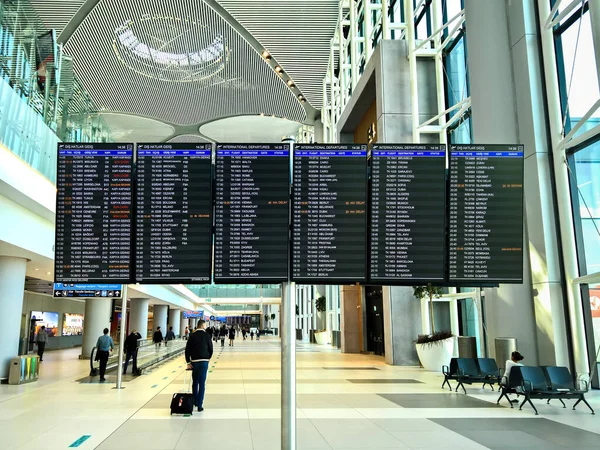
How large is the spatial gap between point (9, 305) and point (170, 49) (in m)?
28.1

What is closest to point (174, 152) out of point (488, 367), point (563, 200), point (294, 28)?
point (563, 200)

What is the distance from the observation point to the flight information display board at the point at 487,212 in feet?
15.8

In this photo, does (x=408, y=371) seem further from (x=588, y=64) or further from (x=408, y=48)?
(x=408, y=48)

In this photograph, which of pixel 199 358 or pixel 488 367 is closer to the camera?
pixel 199 358

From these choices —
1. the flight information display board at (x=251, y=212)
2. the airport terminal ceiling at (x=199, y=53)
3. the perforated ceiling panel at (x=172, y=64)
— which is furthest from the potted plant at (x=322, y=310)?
the flight information display board at (x=251, y=212)

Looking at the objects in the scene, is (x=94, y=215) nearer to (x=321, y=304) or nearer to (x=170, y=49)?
(x=321, y=304)

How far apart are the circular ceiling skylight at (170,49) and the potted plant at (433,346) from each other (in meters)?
25.8

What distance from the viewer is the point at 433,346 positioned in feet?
55.2

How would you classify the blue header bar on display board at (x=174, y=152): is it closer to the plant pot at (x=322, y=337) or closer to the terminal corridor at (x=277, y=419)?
the terminal corridor at (x=277, y=419)

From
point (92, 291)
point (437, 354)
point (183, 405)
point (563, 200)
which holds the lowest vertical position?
point (183, 405)

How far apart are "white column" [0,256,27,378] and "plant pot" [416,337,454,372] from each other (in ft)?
39.7

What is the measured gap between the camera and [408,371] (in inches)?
667

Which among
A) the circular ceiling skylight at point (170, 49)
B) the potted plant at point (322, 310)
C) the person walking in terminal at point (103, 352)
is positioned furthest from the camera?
the potted plant at point (322, 310)

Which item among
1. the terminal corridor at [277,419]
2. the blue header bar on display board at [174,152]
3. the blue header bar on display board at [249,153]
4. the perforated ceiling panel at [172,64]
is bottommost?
the terminal corridor at [277,419]
